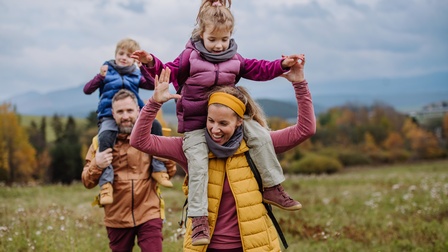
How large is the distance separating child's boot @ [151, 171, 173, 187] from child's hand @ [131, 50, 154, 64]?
91.0 inches

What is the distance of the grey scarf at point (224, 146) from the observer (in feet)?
15.1

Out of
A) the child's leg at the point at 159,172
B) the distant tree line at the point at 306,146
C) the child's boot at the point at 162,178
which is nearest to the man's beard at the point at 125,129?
the child's leg at the point at 159,172

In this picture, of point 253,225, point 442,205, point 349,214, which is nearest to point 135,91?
point 253,225

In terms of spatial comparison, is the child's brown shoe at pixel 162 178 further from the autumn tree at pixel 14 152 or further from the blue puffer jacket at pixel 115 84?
the autumn tree at pixel 14 152

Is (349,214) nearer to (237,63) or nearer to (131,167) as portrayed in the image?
(131,167)

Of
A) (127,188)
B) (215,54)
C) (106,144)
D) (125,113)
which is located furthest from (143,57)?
(127,188)

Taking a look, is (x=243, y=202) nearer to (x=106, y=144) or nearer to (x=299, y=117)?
(x=299, y=117)

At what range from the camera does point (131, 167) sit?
6.78 meters

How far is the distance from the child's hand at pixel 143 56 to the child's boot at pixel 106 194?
2.38 meters

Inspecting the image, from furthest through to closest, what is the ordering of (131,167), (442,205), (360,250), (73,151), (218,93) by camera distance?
(73,151)
(442,205)
(360,250)
(131,167)
(218,93)

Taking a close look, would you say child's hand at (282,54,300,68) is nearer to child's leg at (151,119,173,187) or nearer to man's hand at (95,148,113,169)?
child's leg at (151,119,173,187)

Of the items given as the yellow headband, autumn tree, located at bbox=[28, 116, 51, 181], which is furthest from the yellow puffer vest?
autumn tree, located at bbox=[28, 116, 51, 181]

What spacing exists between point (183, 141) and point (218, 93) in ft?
1.82

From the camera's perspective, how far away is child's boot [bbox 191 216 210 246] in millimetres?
4469
